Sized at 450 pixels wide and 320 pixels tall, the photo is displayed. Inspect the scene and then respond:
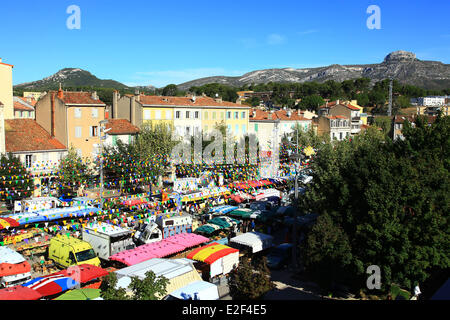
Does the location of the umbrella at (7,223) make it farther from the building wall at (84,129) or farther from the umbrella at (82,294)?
the building wall at (84,129)

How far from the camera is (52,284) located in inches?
550

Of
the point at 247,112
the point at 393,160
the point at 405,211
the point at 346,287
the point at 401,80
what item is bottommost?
the point at 346,287

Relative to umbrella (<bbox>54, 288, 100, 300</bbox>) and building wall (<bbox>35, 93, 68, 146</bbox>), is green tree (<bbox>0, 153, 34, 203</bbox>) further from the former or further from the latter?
umbrella (<bbox>54, 288, 100, 300</bbox>)

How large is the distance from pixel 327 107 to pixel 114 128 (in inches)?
1497

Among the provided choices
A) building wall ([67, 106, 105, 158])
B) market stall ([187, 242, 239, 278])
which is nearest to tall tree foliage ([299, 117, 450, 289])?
market stall ([187, 242, 239, 278])

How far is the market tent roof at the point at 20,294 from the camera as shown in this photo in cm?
1225

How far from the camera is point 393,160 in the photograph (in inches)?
640

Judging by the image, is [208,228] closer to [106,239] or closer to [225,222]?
[225,222]

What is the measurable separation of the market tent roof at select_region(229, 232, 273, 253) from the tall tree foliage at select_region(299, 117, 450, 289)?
3.78m

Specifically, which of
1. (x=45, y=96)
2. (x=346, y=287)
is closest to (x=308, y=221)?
(x=346, y=287)

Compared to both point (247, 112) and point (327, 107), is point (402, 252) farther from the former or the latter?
point (327, 107)

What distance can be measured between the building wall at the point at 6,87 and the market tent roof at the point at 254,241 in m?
28.1

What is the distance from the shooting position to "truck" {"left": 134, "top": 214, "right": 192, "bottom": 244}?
67.7 ft

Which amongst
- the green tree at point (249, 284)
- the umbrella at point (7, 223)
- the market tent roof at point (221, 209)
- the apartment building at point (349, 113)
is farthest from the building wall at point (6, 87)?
the apartment building at point (349, 113)
